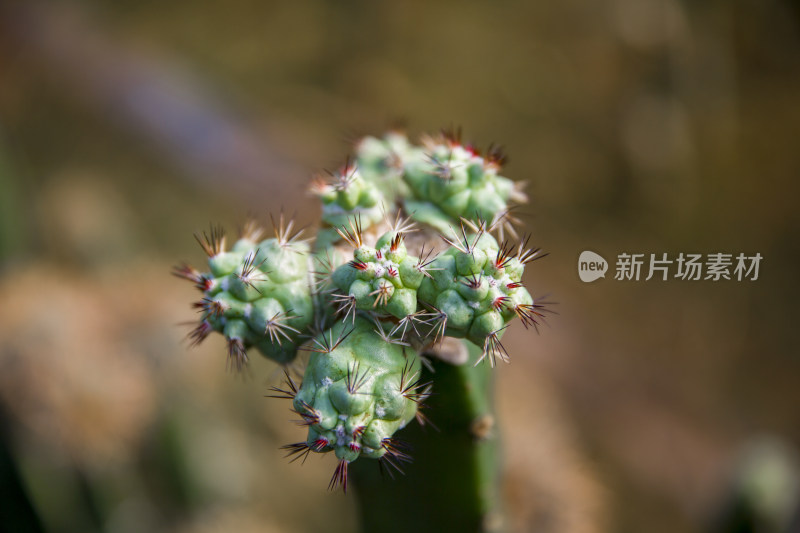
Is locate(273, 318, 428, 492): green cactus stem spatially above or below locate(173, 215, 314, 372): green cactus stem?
below

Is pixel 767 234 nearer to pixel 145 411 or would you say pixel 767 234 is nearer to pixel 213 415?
pixel 213 415

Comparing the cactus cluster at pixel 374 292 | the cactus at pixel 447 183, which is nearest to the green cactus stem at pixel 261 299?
Answer: the cactus cluster at pixel 374 292

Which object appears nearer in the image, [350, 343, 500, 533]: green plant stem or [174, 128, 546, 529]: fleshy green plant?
[174, 128, 546, 529]: fleshy green plant

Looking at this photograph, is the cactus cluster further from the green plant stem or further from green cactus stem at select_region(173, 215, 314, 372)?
the green plant stem

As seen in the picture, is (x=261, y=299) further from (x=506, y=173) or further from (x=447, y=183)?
(x=506, y=173)

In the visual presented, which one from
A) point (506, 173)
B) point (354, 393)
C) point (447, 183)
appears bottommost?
point (354, 393)

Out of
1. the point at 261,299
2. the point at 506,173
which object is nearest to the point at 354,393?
the point at 261,299

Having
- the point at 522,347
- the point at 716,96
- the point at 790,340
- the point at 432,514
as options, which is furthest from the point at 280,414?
the point at 716,96

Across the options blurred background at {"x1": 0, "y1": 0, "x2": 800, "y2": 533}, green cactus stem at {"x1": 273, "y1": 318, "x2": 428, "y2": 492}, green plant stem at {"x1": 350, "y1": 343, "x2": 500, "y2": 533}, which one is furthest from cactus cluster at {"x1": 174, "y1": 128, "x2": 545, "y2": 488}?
blurred background at {"x1": 0, "y1": 0, "x2": 800, "y2": 533}
